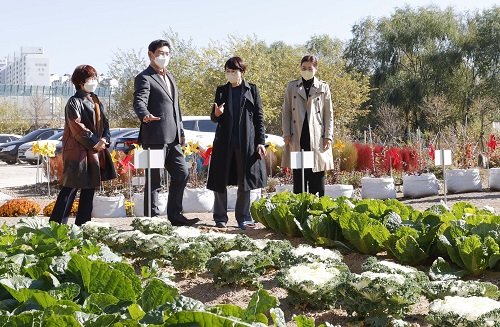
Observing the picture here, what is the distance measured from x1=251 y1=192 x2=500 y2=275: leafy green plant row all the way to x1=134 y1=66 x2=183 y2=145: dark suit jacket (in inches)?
59.4

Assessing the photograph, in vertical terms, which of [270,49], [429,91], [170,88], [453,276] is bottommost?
[453,276]

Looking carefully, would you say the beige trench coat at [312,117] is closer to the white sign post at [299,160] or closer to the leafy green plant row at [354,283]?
the white sign post at [299,160]

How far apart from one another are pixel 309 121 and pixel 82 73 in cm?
231

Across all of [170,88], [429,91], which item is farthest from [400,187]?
[429,91]

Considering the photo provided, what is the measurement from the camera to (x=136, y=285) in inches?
108

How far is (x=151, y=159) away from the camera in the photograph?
7.13 meters

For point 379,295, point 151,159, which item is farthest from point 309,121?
point 379,295

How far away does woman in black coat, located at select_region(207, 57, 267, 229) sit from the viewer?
7.73 meters

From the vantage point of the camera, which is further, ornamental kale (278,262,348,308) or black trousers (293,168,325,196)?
black trousers (293,168,325,196)

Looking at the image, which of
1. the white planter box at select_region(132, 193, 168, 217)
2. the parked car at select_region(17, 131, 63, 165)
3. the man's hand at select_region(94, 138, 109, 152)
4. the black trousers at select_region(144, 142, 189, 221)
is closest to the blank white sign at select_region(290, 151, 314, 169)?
the black trousers at select_region(144, 142, 189, 221)

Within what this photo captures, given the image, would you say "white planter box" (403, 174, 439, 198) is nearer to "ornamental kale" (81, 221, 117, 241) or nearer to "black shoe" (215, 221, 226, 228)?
"black shoe" (215, 221, 226, 228)

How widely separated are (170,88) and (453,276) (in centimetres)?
416

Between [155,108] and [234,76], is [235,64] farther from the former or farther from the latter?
[155,108]

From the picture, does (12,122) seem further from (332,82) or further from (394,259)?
(394,259)
